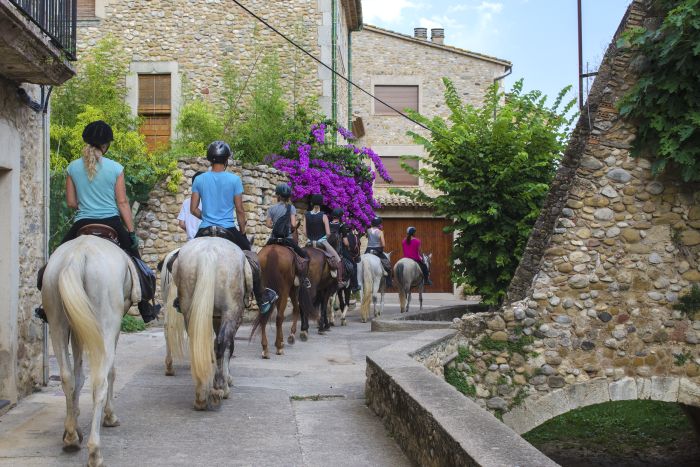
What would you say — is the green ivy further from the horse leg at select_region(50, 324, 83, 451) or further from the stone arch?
the horse leg at select_region(50, 324, 83, 451)

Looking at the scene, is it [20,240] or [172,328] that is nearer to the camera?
[20,240]

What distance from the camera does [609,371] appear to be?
10664 mm

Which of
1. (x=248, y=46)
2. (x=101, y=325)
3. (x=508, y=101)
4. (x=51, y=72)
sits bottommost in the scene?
(x=101, y=325)

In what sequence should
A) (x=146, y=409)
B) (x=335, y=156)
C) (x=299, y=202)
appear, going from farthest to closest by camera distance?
(x=335, y=156) < (x=299, y=202) < (x=146, y=409)

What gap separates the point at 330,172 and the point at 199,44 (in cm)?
491

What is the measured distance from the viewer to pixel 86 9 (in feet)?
69.4

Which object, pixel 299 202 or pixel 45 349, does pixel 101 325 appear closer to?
pixel 45 349

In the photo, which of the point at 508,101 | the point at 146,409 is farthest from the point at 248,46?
the point at 146,409

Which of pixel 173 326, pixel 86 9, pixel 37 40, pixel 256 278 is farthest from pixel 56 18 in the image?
pixel 86 9

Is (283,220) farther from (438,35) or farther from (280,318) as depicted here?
(438,35)

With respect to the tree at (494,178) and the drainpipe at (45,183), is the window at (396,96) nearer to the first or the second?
the tree at (494,178)

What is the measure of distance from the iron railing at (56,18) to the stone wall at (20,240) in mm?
507

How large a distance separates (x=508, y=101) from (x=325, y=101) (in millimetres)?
5311

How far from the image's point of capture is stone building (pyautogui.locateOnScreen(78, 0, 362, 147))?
68.8 feet
